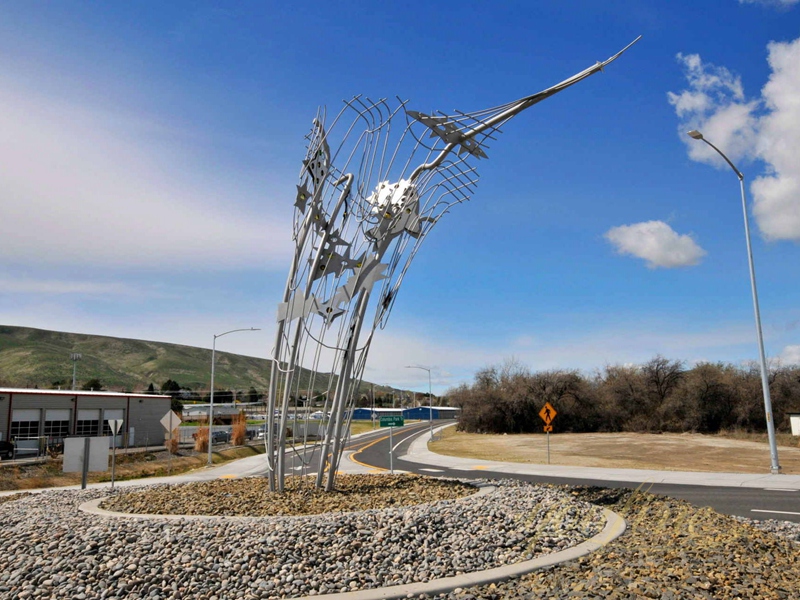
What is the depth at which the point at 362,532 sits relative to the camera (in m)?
7.43

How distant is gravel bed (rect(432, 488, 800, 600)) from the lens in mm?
5922

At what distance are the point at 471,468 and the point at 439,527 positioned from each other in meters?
18.4

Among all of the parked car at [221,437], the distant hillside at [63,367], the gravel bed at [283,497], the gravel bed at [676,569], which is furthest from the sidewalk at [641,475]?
the distant hillside at [63,367]

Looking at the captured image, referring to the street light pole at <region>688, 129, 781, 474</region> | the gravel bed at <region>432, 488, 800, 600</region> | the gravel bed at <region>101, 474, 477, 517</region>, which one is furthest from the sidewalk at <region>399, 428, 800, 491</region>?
the gravel bed at <region>101, 474, 477, 517</region>

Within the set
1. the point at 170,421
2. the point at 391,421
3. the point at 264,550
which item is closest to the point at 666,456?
the point at 391,421

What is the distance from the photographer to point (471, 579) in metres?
6.56

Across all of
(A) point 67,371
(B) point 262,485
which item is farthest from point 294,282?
(A) point 67,371

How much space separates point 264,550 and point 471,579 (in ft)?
7.66

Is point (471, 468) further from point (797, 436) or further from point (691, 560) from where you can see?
point (797, 436)

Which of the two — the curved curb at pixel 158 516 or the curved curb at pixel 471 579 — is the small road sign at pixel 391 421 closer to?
the curved curb at pixel 158 516

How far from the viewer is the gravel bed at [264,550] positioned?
624 centimetres

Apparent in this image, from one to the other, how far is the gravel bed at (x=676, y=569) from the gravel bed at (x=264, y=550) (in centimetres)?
65

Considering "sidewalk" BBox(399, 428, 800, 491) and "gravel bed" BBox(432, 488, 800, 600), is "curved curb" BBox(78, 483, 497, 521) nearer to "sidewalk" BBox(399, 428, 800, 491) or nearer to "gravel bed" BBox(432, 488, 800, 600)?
"gravel bed" BBox(432, 488, 800, 600)

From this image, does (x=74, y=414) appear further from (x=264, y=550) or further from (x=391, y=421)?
(x=264, y=550)
